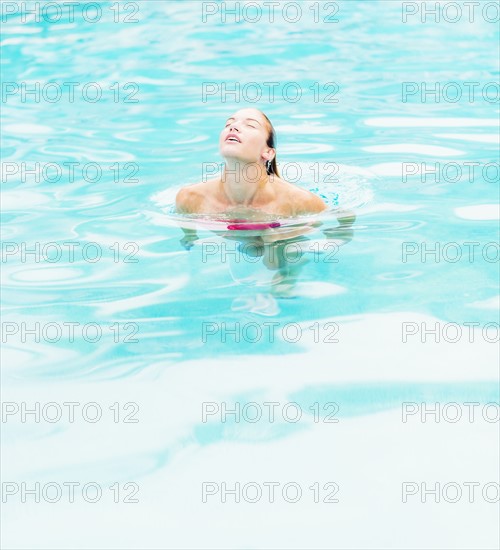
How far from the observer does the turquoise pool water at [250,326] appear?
3412 millimetres

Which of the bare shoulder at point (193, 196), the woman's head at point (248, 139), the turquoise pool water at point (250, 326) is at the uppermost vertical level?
the woman's head at point (248, 139)

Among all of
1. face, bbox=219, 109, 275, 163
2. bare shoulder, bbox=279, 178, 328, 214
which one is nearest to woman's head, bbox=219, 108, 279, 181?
face, bbox=219, 109, 275, 163

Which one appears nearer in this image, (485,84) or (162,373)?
(162,373)

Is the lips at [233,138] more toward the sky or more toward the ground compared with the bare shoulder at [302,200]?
more toward the sky

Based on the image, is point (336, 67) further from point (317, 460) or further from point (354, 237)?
point (317, 460)

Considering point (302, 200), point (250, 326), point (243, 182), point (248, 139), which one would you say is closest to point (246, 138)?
point (248, 139)

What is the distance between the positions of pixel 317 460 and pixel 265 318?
41.1 inches

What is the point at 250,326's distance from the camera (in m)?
4.48

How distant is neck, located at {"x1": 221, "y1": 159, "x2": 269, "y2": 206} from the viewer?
18.0 feet

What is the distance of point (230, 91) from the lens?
342 inches

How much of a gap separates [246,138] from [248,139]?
1 cm

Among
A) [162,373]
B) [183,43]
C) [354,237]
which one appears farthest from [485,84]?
[162,373]

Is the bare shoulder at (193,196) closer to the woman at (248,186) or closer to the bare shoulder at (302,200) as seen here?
the woman at (248,186)

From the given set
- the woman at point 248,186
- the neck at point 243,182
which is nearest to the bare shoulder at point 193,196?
the woman at point 248,186
